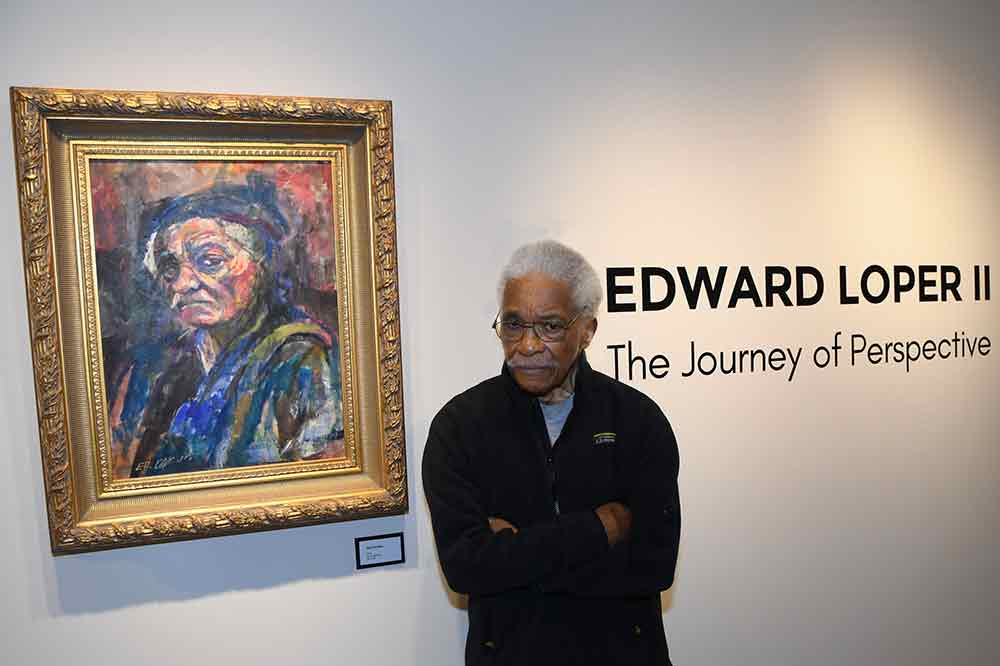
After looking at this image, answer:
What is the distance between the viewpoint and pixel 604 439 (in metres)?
1.84

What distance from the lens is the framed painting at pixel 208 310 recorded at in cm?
189

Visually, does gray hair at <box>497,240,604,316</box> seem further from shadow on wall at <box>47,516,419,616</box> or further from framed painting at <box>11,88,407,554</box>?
shadow on wall at <box>47,516,419,616</box>

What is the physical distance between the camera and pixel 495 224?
225 centimetres

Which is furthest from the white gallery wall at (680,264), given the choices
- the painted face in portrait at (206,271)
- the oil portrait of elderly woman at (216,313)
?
the painted face in portrait at (206,271)

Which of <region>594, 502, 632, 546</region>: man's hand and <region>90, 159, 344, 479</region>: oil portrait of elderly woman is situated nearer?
<region>594, 502, 632, 546</region>: man's hand

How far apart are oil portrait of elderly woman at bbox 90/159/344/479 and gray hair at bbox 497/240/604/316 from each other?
0.57 meters

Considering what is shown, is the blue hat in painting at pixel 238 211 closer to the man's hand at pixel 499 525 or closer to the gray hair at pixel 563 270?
the gray hair at pixel 563 270

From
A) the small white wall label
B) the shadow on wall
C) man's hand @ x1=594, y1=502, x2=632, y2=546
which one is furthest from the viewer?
the small white wall label

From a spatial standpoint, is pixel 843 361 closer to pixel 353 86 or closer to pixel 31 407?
pixel 353 86

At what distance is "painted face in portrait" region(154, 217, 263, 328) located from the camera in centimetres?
198

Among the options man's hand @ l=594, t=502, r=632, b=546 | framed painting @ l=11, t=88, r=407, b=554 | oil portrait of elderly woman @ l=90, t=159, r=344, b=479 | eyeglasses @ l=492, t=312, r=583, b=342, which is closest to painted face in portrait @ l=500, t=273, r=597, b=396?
eyeglasses @ l=492, t=312, r=583, b=342

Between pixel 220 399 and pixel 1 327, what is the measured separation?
0.55m

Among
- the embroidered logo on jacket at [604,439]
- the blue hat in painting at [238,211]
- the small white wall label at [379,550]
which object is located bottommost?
the small white wall label at [379,550]

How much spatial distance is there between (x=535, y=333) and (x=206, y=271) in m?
0.90
